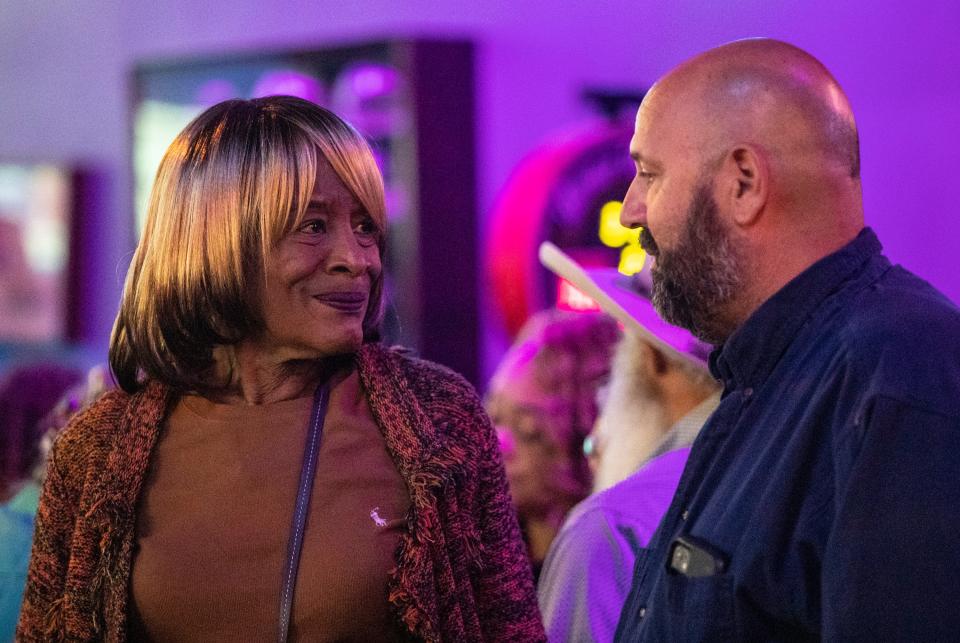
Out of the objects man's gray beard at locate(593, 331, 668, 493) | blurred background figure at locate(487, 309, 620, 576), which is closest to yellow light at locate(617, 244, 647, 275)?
blurred background figure at locate(487, 309, 620, 576)

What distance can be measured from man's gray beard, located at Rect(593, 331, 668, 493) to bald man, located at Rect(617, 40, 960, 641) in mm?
653

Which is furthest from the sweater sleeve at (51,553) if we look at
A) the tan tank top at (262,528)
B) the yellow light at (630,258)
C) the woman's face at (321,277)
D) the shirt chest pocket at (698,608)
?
the yellow light at (630,258)

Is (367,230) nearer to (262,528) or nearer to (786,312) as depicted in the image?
(262,528)

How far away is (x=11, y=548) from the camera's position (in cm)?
226

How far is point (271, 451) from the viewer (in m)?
1.76

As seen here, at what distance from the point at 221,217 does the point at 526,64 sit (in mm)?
3538

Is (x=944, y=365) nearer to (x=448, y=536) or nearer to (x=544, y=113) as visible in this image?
(x=448, y=536)

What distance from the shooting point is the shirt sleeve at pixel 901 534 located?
1133 millimetres

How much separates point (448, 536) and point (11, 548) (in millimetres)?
1024

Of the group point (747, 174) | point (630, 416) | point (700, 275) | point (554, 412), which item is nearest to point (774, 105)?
point (747, 174)

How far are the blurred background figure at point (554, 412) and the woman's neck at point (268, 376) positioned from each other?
1147 millimetres

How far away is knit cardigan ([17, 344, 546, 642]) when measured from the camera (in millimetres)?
1661

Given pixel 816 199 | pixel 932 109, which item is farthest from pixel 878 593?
pixel 932 109

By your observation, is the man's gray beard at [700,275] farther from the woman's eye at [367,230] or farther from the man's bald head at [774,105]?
the woman's eye at [367,230]
